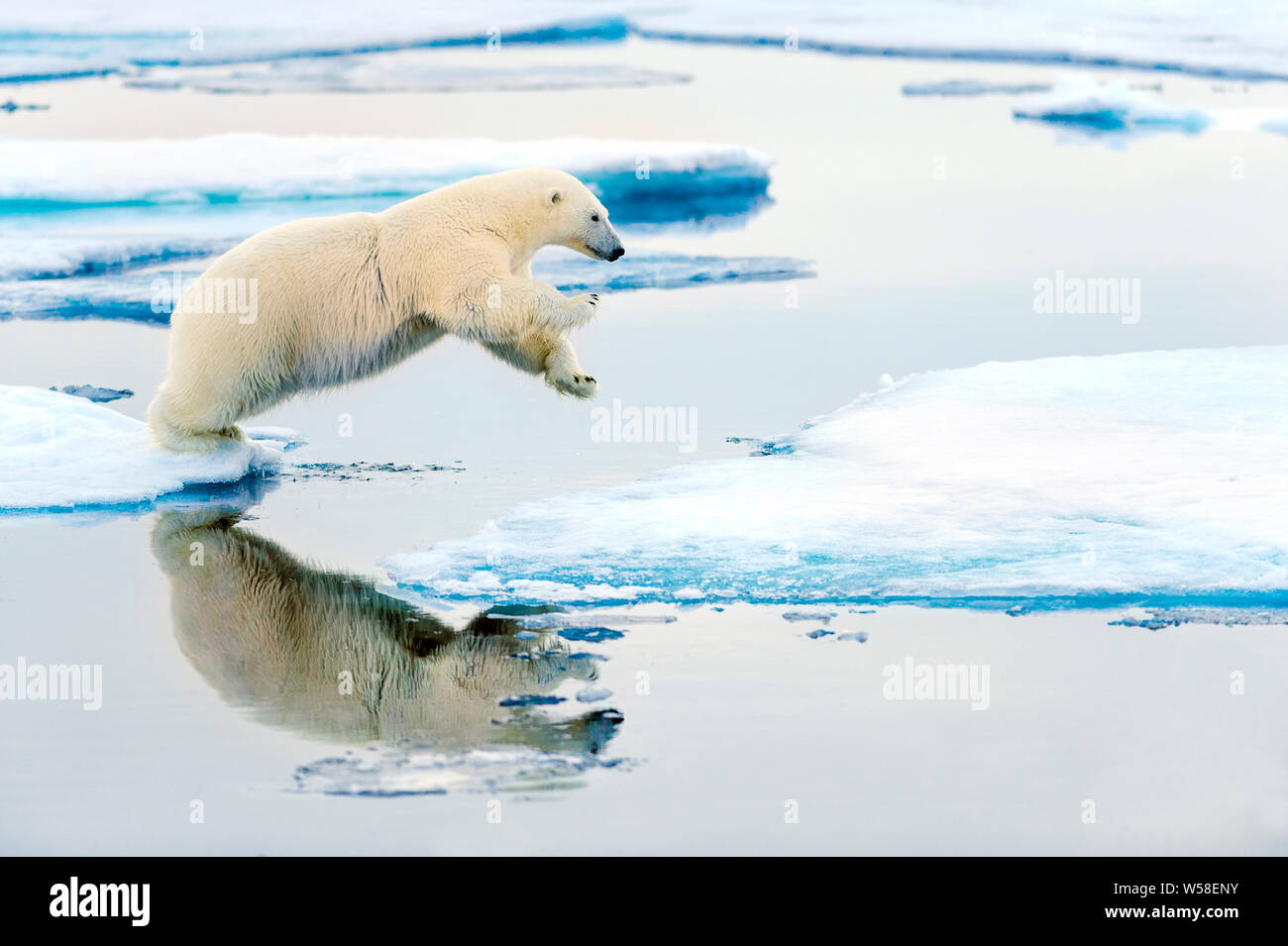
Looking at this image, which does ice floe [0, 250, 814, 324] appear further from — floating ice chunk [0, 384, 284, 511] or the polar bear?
the polar bear

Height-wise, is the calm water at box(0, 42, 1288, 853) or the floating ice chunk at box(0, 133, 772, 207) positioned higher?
the floating ice chunk at box(0, 133, 772, 207)

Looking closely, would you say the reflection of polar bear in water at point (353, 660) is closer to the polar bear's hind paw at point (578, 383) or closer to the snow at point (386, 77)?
the polar bear's hind paw at point (578, 383)

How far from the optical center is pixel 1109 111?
46.5ft

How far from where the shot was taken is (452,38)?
18.5 m

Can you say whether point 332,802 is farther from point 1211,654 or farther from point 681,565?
point 1211,654

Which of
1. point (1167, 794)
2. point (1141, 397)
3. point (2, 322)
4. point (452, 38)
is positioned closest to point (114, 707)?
point (1167, 794)

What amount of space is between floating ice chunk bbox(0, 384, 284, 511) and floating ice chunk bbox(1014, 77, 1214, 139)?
34.0ft

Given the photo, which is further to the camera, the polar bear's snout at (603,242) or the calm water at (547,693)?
the polar bear's snout at (603,242)

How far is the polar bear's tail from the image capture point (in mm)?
5164

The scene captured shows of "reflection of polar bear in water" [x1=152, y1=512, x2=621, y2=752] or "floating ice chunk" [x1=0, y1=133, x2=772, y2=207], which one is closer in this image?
"reflection of polar bear in water" [x1=152, y1=512, x2=621, y2=752]

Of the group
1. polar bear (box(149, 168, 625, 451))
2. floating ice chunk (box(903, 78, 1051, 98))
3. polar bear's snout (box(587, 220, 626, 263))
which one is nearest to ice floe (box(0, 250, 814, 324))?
polar bear (box(149, 168, 625, 451))

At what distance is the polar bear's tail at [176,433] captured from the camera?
5.16m

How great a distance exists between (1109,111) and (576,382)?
1052 centimetres

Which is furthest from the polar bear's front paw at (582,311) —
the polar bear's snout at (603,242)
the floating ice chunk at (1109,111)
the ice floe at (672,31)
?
the ice floe at (672,31)
